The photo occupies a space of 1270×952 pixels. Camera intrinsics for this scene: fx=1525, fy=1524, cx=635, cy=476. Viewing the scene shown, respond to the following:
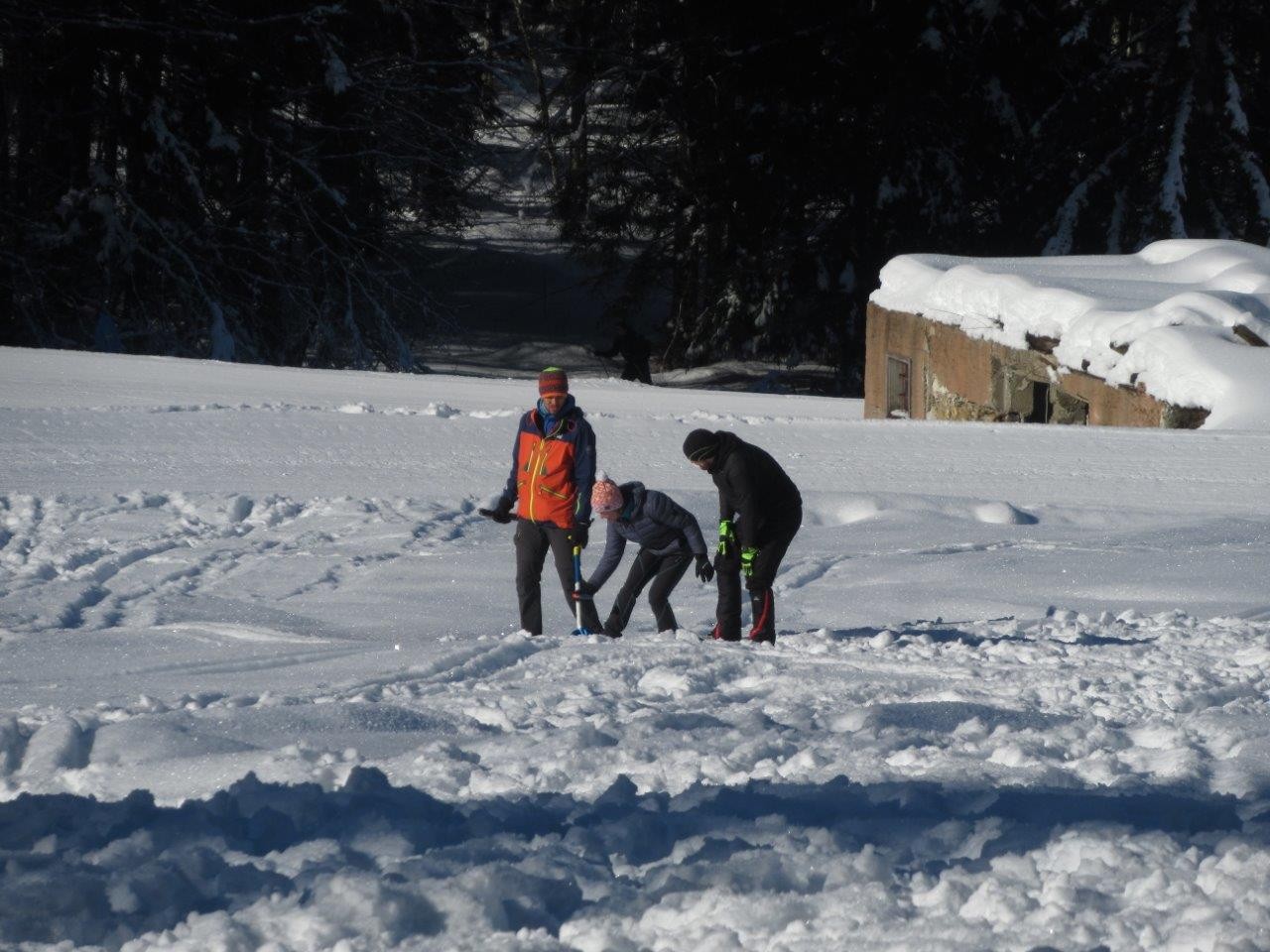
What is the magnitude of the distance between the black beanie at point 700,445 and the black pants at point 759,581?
513 millimetres

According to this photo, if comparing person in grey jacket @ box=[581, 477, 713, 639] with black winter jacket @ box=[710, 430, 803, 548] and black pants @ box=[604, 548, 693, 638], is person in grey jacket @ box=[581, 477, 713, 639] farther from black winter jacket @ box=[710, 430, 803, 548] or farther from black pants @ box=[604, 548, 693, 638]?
black winter jacket @ box=[710, 430, 803, 548]

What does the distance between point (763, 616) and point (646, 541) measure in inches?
26.7

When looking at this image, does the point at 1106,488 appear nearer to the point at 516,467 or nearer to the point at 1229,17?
the point at 516,467

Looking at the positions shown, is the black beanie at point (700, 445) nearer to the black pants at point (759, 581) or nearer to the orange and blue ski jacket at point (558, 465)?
the black pants at point (759, 581)

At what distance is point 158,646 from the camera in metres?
7.56

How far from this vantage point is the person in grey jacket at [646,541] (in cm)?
724

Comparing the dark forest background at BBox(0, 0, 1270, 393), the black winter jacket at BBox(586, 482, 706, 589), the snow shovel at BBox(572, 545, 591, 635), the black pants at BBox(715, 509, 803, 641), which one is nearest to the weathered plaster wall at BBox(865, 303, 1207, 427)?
the black pants at BBox(715, 509, 803, 641)

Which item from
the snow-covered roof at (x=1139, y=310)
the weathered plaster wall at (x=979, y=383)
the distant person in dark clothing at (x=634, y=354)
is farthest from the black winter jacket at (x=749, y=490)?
the distant person in dark clothing at (x=634, y=354)

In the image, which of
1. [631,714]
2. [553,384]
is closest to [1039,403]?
[553,384]

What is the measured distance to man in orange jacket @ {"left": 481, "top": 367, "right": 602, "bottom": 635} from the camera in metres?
7.39

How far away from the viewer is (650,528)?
7.46 meters

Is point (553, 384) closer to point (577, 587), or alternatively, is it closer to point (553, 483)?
point (553, 483)

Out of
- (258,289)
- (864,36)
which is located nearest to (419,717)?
(258,289)

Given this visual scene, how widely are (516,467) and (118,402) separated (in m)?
6.82
